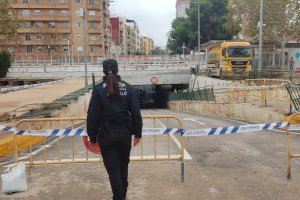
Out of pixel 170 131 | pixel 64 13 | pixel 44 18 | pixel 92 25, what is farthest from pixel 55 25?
pixel 170 131

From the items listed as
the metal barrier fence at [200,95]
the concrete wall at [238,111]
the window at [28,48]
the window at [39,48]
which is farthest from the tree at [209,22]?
the concrete wall at [238,111]

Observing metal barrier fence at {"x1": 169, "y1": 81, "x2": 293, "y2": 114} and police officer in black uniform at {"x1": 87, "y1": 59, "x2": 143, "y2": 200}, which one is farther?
metal barrier fence at {"x1": 169, "y1": 81, "x2": 293, "y2": 114}

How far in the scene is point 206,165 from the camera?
318 inches

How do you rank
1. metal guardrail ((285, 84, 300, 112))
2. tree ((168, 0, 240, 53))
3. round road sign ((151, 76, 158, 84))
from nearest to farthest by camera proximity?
metal guardrail ((285, 84, 300, 112)) < round road sign ((151, 76, 158, 84)) < tree ((168, 0, 240, 53))

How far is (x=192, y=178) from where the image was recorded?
7.16 metres

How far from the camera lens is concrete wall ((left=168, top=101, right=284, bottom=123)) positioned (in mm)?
15769

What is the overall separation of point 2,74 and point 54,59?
1192 cm

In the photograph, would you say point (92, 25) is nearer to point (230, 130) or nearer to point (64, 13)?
point (64, 13)

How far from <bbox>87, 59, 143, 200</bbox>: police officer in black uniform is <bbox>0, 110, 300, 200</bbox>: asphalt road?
1148 mm

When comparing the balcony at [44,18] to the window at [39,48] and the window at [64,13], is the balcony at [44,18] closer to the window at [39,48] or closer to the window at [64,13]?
the window at [64,13]

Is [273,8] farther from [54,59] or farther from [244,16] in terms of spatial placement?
[54,59]

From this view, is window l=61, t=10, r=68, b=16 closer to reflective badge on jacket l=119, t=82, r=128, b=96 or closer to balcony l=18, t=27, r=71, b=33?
balcony l=18, t=27, r=71, b=33

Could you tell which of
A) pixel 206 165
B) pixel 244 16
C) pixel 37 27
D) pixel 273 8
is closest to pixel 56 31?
pixel 37 27

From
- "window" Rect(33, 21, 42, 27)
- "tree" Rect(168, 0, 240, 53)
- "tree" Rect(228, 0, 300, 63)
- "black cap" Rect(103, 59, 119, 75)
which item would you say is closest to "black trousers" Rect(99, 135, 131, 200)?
"black cap" Rect(103, 59, 119, 75)
